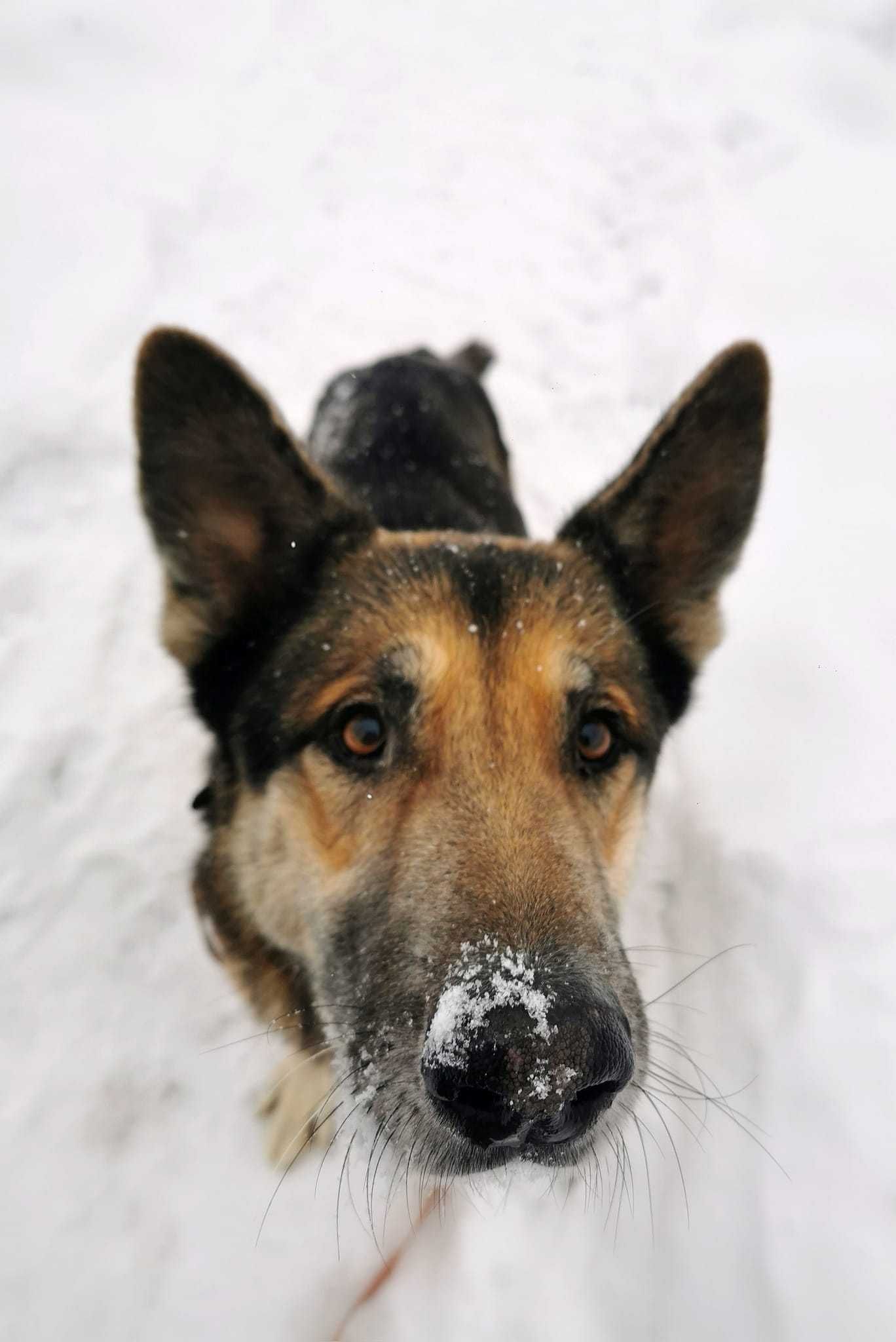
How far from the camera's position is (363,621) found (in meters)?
2.42

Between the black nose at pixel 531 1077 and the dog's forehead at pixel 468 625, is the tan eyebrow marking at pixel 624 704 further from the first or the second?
the black nose at pixel 531 1077

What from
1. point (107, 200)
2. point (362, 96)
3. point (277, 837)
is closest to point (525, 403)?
point (107, 200)

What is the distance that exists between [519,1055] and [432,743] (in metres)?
0.90

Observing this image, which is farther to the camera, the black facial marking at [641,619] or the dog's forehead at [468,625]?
the black facial marking at [641,619]

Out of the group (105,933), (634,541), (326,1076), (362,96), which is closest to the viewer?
(634,541)

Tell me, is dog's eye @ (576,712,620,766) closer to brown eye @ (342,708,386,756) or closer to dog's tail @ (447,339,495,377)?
brown eye @ (342,708,386,756)

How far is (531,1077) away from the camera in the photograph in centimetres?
146

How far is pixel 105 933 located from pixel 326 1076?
124 cm

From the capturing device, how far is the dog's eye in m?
2.42

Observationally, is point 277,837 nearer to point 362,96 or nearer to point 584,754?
point 584,754

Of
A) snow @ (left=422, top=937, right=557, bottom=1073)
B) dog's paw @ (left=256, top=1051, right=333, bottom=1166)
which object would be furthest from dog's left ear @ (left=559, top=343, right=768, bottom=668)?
dog's paw @ (left=256, top=1051, right=333, bottom=1166)

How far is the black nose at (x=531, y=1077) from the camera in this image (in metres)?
1.47

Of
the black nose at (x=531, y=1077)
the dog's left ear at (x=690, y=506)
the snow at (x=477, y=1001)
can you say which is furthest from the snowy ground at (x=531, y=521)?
the snow at (x=477, y=1001)

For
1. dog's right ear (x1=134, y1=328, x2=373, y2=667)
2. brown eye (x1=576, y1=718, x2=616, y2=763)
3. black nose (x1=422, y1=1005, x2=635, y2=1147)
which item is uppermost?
dog's right ear (x1=134, y1=328, x2=373, y2=667)
